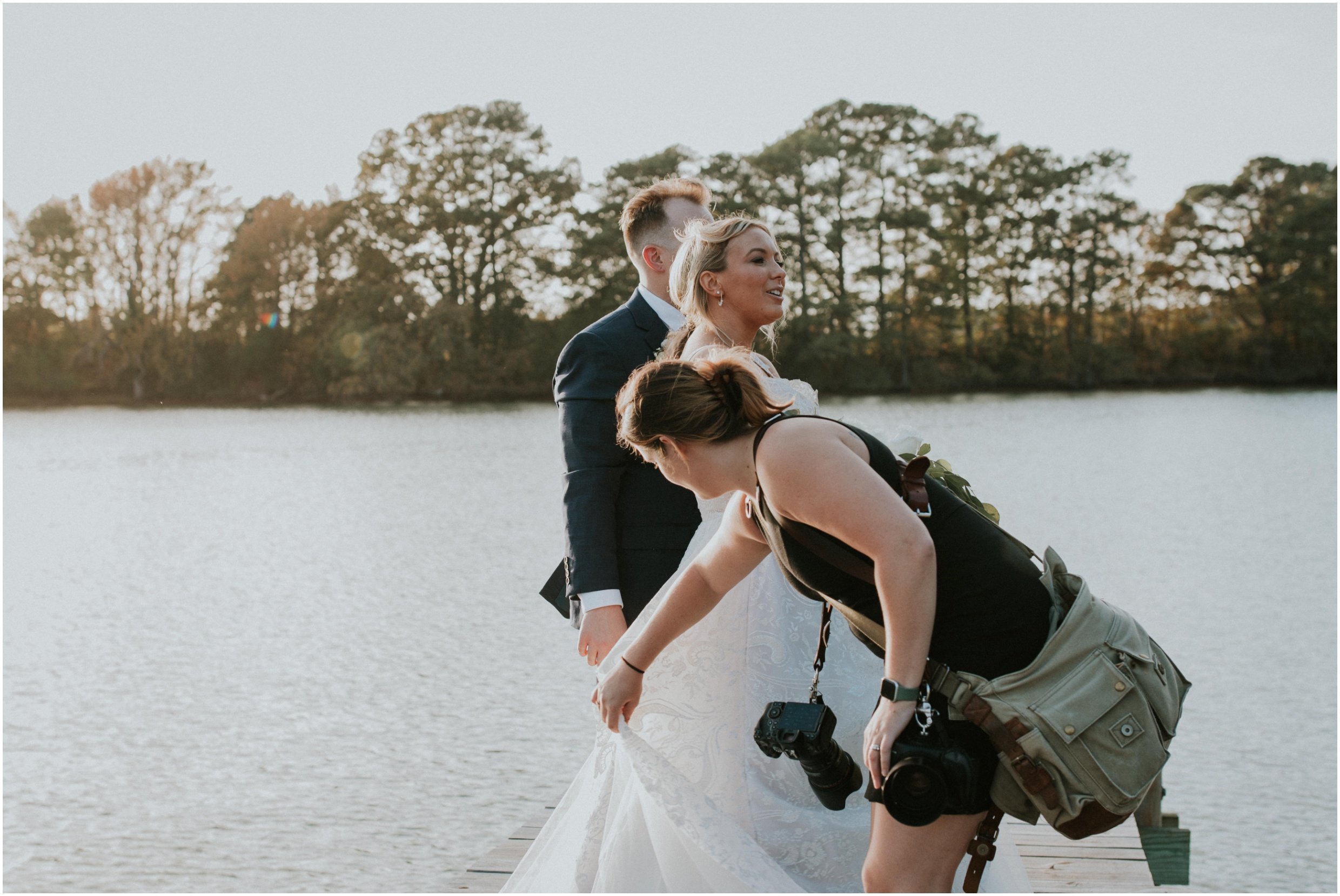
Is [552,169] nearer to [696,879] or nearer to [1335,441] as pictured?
[1335,441]

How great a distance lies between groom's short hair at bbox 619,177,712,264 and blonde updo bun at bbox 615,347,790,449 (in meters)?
1.38

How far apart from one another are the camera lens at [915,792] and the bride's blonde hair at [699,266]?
131 cm

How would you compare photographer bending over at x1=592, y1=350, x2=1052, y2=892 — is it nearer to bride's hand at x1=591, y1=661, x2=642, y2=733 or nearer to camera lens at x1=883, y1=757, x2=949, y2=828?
camera lens at x1=883, y1=757, x2=949, y2=828

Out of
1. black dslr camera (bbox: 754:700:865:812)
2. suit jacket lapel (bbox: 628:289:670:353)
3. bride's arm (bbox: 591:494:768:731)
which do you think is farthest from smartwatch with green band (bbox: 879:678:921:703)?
suit jacket lapel (bbox: 628:289:670:353)

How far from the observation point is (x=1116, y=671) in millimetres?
1890

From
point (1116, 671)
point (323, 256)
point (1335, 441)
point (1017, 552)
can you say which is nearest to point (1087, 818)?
point (1116, 671)

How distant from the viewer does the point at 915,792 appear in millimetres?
1884

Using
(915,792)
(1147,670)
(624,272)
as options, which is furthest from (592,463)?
(624,272)

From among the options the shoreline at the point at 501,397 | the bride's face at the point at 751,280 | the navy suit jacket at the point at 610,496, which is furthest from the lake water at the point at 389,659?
the shoreline at the point at 501,397

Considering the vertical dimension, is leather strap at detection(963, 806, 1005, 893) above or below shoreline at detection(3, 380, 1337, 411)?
below

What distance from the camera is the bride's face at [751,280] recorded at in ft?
9.64

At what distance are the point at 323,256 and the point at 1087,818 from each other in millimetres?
55862

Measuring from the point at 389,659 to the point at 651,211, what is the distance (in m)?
6.96

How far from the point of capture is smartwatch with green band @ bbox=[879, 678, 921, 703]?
190 centimetres
